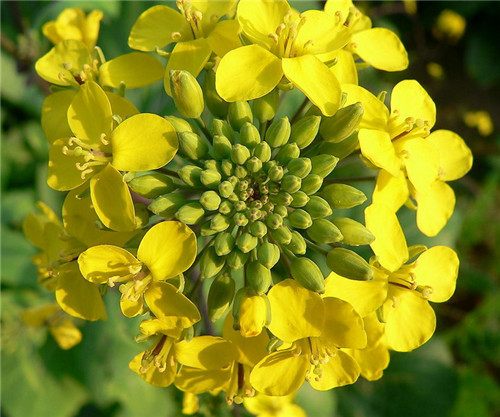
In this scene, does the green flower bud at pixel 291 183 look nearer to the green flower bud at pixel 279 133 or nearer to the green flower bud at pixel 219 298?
the green flower bud at pixel 279 133

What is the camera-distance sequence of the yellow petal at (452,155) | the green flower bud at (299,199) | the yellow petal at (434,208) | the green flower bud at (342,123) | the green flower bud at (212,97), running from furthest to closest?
the yellow petal at (452,155), the yellow petal at (434,208), the green flower bud at (212,97), the green flower bud at (299,199), the green flower bud at (342,123)

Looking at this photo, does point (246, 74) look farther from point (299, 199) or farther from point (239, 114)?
point (299, 199)

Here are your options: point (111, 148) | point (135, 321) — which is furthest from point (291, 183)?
point (135, 321)

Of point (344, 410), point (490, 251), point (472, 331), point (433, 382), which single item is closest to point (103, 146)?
point (344, 410)

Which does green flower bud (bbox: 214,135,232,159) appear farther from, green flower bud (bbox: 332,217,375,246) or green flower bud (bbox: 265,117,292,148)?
green flower bud (bbox: 332,217,375,246)

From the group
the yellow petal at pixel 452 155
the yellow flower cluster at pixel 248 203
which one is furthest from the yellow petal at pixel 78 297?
the yellow petal at pixel 452 155

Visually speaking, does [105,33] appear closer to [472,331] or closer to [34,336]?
[34,336]
